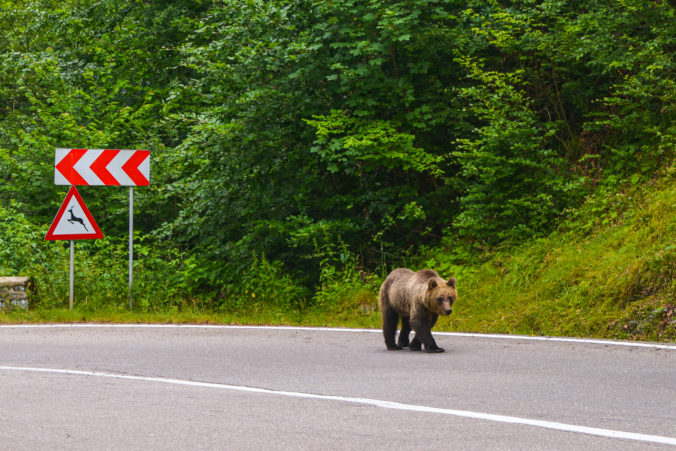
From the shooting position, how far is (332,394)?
738cm

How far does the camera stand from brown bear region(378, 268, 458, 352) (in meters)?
9.20

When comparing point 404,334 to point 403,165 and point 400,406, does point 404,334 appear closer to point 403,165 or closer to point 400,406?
point 400,406

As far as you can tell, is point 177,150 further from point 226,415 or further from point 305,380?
point 226,415

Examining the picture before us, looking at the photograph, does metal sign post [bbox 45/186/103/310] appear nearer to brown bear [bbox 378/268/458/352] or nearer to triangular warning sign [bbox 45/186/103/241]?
triangular warning sign [bbox 45/186/103/241]

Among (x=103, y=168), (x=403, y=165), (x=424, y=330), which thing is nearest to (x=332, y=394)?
(x=424, y=330)

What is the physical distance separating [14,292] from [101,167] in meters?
2.66

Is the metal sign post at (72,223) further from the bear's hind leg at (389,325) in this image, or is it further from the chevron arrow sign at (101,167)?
the bear's hind leg at (389,325)

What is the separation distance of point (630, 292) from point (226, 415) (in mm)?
7039

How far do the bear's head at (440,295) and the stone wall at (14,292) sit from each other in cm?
849

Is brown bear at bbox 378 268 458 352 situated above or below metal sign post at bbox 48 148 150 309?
below

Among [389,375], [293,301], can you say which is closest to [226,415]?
[389,375]

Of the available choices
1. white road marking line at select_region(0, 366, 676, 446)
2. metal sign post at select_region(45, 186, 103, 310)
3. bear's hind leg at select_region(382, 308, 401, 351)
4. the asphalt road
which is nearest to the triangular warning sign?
metal sign post at select_region(45, 186, 103, 310)

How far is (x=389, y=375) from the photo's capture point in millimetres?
8266

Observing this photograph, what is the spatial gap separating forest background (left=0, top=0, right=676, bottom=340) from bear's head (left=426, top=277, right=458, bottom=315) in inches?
129
